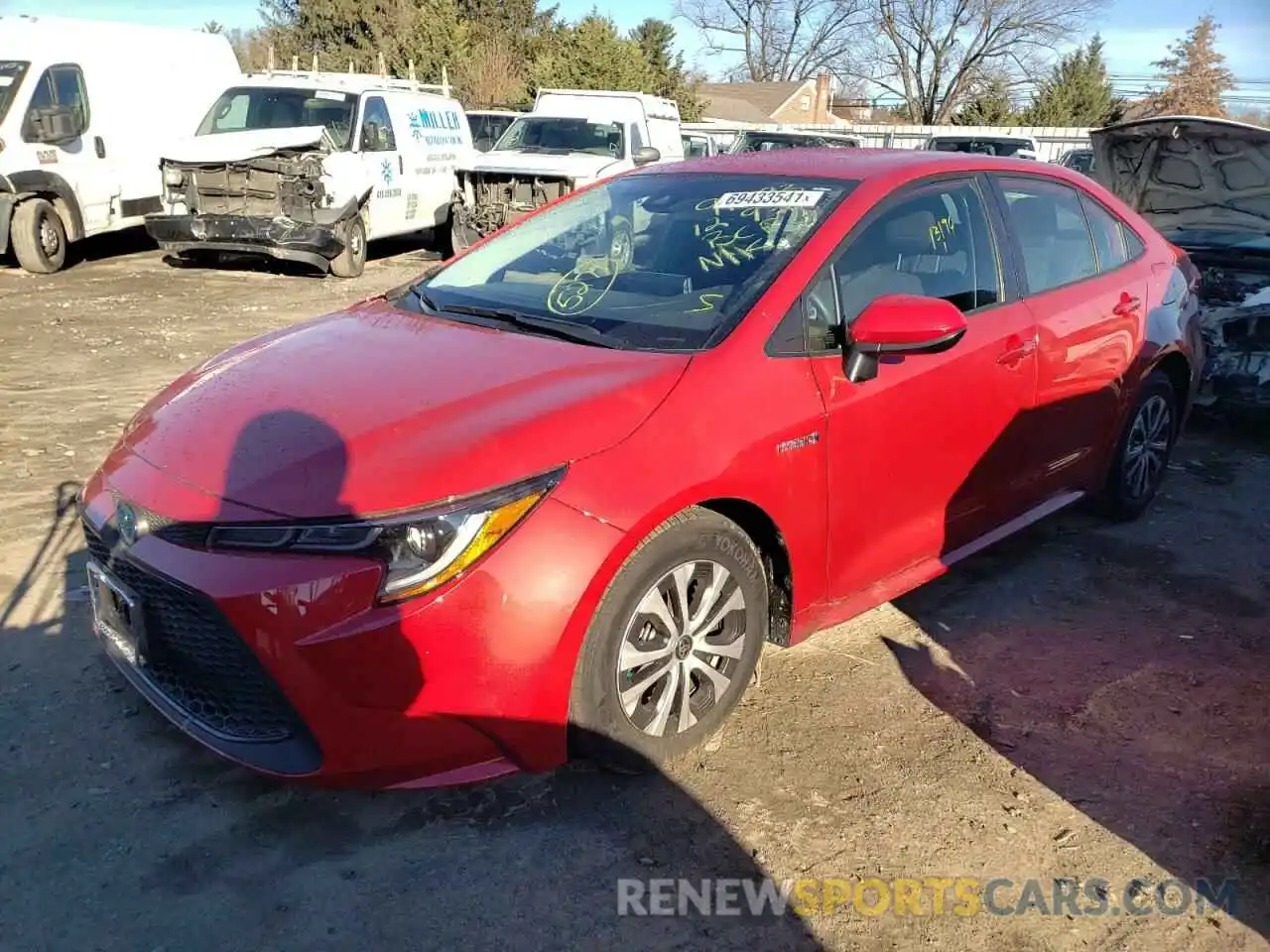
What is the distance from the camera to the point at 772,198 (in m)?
3.63

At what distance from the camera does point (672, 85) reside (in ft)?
113

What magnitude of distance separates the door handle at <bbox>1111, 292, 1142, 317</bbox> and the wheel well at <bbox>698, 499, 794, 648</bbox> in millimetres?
2174

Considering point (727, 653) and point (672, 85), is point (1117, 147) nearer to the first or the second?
point (727, 653)

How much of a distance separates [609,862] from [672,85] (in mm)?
34479

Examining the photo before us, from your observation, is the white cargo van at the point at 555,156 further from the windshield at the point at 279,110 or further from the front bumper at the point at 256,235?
the front bumper at the point at 256,235

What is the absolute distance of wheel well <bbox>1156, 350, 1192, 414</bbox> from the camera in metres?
4.94

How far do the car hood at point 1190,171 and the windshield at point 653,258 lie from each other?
415 centimetres

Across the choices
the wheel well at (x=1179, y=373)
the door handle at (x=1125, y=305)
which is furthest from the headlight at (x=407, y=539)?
the wheel well at (x=1179, y=373)

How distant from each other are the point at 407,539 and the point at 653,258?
1577 millimetres

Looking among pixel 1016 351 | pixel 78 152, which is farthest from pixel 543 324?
pixel 78 152

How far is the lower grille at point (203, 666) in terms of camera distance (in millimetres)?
2525

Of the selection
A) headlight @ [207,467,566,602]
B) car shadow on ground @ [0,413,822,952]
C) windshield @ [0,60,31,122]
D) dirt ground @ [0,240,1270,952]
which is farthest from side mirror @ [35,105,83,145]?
headlight @ [207,467,566,602]

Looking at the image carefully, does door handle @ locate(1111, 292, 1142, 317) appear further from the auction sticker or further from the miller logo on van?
the miller logo on van

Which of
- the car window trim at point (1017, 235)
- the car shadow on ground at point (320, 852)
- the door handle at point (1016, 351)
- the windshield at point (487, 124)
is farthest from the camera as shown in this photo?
the windshield at point (487, 124)
